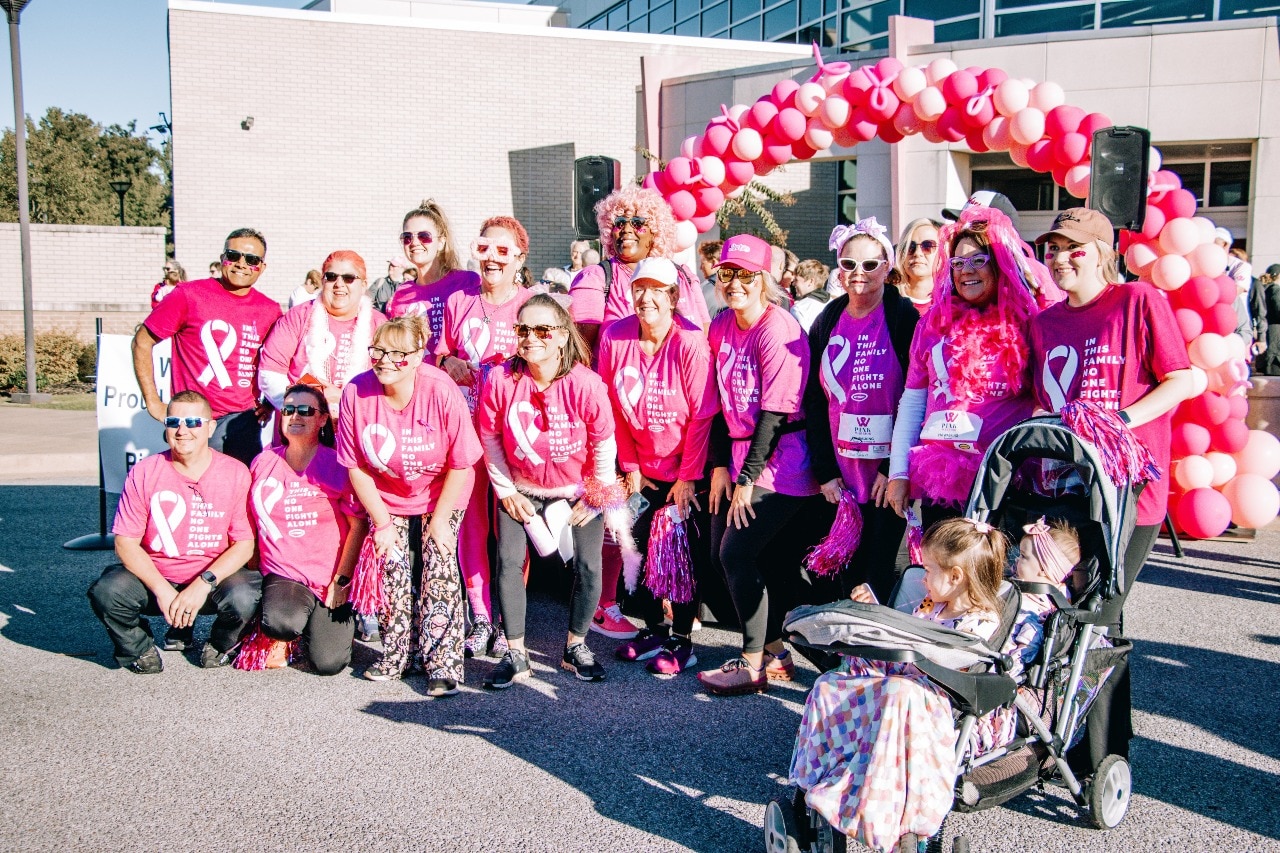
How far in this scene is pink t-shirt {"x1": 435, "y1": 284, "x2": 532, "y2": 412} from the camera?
5219 millimetres

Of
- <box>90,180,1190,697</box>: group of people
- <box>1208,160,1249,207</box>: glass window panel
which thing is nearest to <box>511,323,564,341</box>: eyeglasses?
<box>90,180,1190,697</box>: group of people

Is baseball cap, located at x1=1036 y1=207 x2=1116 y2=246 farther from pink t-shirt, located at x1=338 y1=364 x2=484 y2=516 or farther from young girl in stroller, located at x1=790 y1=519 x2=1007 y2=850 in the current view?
pink t-shirt, located at x1=338 y1=364 x2=484 y2=516

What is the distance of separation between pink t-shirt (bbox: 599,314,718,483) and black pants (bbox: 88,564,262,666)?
1.88 metres

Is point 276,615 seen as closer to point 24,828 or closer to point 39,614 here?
point 24,828

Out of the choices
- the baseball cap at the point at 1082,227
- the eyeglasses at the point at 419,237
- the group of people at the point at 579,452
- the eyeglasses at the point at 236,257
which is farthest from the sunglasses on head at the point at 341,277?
the baseball cap at the point at 1082,227

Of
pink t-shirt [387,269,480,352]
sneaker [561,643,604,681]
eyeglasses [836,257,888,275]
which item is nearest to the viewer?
eyeglasses [836,257,888,275]

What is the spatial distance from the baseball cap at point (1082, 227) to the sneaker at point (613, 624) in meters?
2.84

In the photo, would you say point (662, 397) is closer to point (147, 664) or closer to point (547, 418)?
point (547, 418)

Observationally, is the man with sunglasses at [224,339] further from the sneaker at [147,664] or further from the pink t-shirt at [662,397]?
the pink t-shirt at [662,397]

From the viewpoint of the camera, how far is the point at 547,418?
4723 mm

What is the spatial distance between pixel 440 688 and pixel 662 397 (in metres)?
1.64

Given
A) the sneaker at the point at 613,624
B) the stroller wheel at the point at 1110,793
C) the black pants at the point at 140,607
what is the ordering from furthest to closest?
1. the sneaker at the point at 613,624
2. the black pants at the point at 140,607
3. the stroller wheel at the point at 1110,793

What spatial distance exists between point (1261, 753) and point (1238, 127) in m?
12.6

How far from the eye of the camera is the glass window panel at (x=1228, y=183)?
14.4 meters
